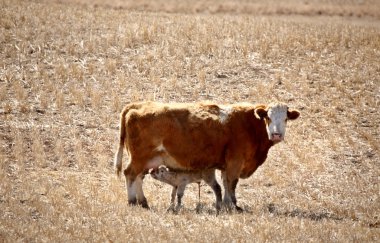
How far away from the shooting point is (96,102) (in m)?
23.3

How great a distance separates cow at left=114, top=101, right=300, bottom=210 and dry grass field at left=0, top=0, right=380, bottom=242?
0.77 metres

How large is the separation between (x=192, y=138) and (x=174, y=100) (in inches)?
294

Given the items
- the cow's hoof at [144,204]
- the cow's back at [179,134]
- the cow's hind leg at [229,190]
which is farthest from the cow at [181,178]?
the cow's hoof at [144,204]

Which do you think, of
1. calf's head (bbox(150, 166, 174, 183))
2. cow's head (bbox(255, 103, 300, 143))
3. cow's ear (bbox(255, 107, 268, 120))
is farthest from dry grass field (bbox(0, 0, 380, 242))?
cow's ear (bbox(255, 107, 268, 120))

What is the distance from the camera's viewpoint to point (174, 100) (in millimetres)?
23688

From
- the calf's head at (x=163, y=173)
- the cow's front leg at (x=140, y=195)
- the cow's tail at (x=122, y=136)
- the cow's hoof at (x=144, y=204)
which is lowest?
the cow's hoof at (x=144, y=204)

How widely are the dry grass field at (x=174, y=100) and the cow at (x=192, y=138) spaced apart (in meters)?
0.77

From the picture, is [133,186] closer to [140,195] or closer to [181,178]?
[140,195]

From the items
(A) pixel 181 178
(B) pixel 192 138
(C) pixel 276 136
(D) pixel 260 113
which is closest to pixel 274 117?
(D) pixel 260 113

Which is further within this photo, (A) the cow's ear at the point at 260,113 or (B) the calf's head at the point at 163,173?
(B) the calf's head at the point at 163,173

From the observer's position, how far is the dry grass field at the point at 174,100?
553 inches

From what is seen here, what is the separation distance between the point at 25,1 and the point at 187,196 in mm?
17733

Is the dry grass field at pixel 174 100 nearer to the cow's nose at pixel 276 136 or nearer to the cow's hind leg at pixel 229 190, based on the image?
the cow's hind leg at pixel 229 190

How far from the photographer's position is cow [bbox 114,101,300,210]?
16.2 m
